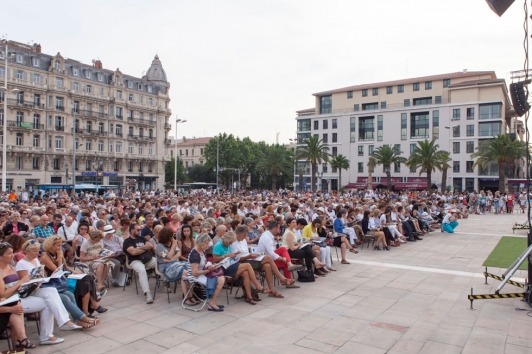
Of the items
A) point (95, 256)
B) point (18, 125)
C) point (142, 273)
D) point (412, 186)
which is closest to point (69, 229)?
point (95, 256)

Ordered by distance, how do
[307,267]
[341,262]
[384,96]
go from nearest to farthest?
1. [307,267]
2. [341,262]
3. [384,96]

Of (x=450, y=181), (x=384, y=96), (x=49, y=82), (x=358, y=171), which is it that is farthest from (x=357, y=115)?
(x=49, y=82)

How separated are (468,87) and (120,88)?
55.1m

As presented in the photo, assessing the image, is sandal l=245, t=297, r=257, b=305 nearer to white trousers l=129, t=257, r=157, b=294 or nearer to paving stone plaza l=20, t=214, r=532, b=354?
paving stone plaza l=20, t=214, r=532, b=354

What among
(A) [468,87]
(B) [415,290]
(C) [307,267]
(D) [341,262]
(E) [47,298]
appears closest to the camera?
(E) [47,298]

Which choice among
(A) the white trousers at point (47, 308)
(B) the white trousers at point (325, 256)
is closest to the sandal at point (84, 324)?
(A) the white trousers at point (47, 308)

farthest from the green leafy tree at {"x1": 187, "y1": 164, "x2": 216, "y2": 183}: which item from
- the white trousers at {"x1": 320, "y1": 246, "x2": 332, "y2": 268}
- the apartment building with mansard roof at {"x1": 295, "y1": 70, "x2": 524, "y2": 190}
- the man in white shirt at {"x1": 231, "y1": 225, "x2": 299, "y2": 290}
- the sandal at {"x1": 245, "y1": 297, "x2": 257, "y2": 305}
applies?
the sandal at {"x1": 245, "y1": 297, "x2": 257, "y2": 305}

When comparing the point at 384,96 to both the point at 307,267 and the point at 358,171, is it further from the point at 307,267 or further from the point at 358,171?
the point at 307,267

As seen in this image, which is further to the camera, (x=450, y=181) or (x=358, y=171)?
(x=358, y=171)

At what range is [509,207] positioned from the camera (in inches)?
1216

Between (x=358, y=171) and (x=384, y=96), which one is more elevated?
(x=384, y=96)

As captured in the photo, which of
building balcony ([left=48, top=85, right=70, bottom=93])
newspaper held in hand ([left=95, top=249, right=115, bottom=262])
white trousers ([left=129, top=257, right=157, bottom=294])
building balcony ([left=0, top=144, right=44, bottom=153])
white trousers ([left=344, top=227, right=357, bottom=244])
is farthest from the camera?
building balcony ([left=48, top=85, right=70, bottom=93])

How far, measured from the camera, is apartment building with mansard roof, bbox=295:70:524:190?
59688 mm

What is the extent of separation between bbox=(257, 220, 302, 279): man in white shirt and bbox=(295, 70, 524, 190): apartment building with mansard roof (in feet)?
175
